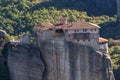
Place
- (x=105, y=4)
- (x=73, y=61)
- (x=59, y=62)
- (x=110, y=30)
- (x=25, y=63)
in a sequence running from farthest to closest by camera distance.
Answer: (x=105, y=4), (x=110, y=30), (x=25, y=63), (x=59, y=62), (x=73, y=61)

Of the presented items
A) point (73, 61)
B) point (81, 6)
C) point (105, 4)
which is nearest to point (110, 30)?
point (81, 6)

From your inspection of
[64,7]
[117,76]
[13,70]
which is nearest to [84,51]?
[13,70]

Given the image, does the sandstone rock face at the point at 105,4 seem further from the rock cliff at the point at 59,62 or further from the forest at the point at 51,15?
the rock cliff at the point at 59,62

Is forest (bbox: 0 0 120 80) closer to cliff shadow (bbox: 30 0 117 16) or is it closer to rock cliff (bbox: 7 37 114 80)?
cliff shadow (bbox: 30 0 117 16)

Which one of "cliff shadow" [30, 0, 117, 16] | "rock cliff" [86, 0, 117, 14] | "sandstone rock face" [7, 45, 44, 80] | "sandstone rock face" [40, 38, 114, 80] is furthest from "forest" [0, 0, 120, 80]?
"sandstone rock face" [40, 38, 114, 80]

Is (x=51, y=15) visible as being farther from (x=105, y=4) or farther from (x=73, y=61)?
(x=73, y=61)
